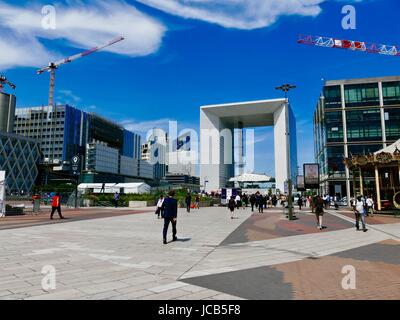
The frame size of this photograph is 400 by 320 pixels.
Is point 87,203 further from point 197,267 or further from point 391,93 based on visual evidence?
point 391,93

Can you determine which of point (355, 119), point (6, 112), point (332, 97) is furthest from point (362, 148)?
point (6, 112)

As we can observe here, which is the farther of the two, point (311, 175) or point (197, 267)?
point (311, 175)

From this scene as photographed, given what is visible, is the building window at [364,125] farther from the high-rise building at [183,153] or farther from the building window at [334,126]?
the high-rise building at [183,153]

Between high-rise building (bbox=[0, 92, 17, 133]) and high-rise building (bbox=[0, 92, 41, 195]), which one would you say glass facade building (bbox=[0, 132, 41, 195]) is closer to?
high-rise building (bbox=[0, 92, 41, 195])

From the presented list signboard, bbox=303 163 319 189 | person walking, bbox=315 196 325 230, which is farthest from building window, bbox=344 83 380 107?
person walking, bbox=315 196 325 230

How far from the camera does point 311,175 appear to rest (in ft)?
108

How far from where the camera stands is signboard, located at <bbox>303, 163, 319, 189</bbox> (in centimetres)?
3278

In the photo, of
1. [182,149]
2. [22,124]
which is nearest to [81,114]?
[22,124]

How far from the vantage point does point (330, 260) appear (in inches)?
336

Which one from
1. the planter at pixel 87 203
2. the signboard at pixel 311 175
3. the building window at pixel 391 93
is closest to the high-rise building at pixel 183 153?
the building window at pixel 391 93

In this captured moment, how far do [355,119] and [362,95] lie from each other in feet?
20.6

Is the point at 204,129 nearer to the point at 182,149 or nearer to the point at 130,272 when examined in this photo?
the point at 182,149

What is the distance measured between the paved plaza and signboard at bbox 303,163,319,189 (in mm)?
20610

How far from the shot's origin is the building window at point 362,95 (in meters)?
79.9
